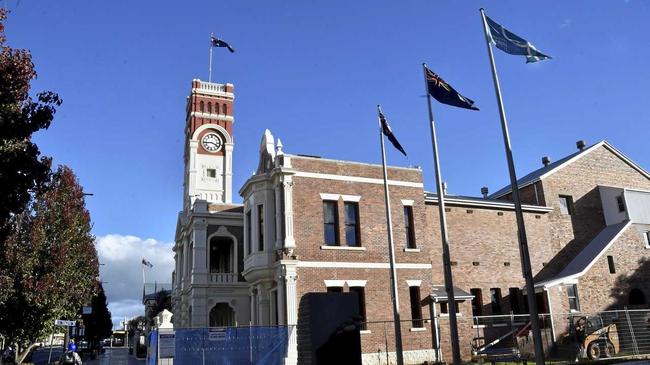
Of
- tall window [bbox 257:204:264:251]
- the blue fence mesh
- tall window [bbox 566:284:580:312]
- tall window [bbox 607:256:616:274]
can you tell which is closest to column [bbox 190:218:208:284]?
tall window [bbox 257:204:264:251]

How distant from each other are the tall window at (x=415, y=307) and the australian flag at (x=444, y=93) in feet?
38.9

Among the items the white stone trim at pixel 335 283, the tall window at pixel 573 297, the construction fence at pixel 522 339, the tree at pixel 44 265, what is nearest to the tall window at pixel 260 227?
the white stone trim at pixel 335 283

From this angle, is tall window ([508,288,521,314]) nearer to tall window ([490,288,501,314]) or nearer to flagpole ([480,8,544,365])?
tall window ([490,288,501,314])

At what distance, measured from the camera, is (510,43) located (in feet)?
54.0

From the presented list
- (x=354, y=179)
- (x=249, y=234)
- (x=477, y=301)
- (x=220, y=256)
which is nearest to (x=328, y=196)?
(x=354, y=179)

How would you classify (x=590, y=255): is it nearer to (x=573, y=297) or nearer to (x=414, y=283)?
(x=573, y=297)

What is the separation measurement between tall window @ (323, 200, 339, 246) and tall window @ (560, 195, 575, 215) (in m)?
17.2

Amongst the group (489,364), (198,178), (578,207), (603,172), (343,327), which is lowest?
(489,364)

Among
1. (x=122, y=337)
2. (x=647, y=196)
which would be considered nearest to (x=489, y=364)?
(x=647, y=196)

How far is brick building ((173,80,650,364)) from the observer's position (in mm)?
26578

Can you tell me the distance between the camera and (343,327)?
12.3m

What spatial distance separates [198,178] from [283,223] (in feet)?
103

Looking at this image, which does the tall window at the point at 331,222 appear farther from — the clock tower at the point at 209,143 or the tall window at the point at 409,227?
the clock tower at the point at 209,143

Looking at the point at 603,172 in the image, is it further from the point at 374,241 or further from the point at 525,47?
the point at 525,47
